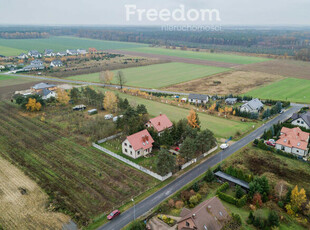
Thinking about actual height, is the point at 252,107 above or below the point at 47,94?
above

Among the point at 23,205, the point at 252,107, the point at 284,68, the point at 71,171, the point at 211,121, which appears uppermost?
the point at 284,68

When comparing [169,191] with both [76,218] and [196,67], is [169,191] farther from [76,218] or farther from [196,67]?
[196,67]

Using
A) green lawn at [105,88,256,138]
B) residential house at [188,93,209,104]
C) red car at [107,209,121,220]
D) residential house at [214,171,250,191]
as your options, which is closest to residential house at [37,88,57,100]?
green lawn at [105,88,256,138]

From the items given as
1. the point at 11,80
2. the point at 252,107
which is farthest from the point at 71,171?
the point at 11,80

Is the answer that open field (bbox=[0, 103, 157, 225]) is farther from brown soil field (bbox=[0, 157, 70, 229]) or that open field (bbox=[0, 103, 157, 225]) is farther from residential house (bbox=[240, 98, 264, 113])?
residential house (bbox=[240, 98, 264, 113])

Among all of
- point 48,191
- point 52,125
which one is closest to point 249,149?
point 48,191

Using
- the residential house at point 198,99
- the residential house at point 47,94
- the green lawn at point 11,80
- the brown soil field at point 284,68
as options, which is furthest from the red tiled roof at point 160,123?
the brown soil field at point 284,68

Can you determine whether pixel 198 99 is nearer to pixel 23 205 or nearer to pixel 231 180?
pixel 231 180
